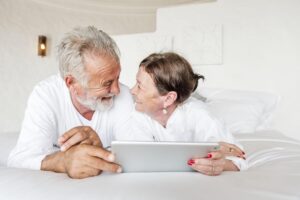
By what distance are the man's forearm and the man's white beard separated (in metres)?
0.37

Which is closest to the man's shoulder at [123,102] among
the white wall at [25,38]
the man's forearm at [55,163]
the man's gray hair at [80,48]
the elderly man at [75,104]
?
the elderly man at [75,104]

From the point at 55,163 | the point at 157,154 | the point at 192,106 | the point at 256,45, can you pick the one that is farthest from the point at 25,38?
the point at 157,154

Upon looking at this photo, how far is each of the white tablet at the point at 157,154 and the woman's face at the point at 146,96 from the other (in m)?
0.56

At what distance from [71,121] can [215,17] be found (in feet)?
5.51

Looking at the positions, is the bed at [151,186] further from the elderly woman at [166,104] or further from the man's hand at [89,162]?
the elderly woman at [166,104]

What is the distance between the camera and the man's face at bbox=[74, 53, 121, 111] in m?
1.32

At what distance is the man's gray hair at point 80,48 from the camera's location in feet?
4.33

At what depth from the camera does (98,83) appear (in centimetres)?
135

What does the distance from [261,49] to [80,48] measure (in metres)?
1.69

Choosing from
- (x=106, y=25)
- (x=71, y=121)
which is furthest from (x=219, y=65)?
(x=106, y=25)

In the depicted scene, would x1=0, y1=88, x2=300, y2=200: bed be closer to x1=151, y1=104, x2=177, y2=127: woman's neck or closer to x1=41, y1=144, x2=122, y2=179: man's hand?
x1=41, y1=144, x2=122, y2=179: man's hand

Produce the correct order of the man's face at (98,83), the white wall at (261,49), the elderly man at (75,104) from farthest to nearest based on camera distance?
1. the white wall at (261,49)
2. the man's face at (98,83)
3. the elderly man at (75,104)

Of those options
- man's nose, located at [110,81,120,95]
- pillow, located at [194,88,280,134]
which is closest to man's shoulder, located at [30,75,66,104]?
man's nose, located at [110,81,120,95]

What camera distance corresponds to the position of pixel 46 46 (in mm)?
3838
